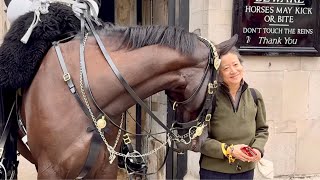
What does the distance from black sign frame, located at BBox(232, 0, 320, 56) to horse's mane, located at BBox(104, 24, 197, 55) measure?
191cm

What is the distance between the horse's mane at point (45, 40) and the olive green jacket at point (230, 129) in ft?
1.62

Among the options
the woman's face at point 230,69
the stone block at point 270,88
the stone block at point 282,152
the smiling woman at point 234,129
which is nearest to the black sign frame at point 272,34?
the stone block at point 270,88

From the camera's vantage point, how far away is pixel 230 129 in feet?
8.73

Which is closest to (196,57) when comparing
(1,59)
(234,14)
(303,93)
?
(1,59)

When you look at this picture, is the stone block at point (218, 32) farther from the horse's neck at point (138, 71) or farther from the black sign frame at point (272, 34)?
the horse's neck at point (138, 71)

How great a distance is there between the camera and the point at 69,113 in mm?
2295

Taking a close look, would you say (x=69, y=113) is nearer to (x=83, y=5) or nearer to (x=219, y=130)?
(x=83, y=5)

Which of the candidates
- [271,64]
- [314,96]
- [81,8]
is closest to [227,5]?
[271,64]

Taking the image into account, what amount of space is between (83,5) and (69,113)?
0.70 m

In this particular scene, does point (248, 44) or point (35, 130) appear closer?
point (35, 130)

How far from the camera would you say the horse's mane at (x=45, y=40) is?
7.66 feet

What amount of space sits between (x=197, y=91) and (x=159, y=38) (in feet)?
1.12

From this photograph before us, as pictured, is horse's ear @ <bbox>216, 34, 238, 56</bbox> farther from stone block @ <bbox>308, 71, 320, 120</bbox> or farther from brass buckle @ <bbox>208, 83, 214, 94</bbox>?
stone block @ <bbox>308, 71, 320, 120</bbox>

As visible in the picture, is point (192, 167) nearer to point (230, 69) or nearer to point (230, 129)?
point (230, 129)
